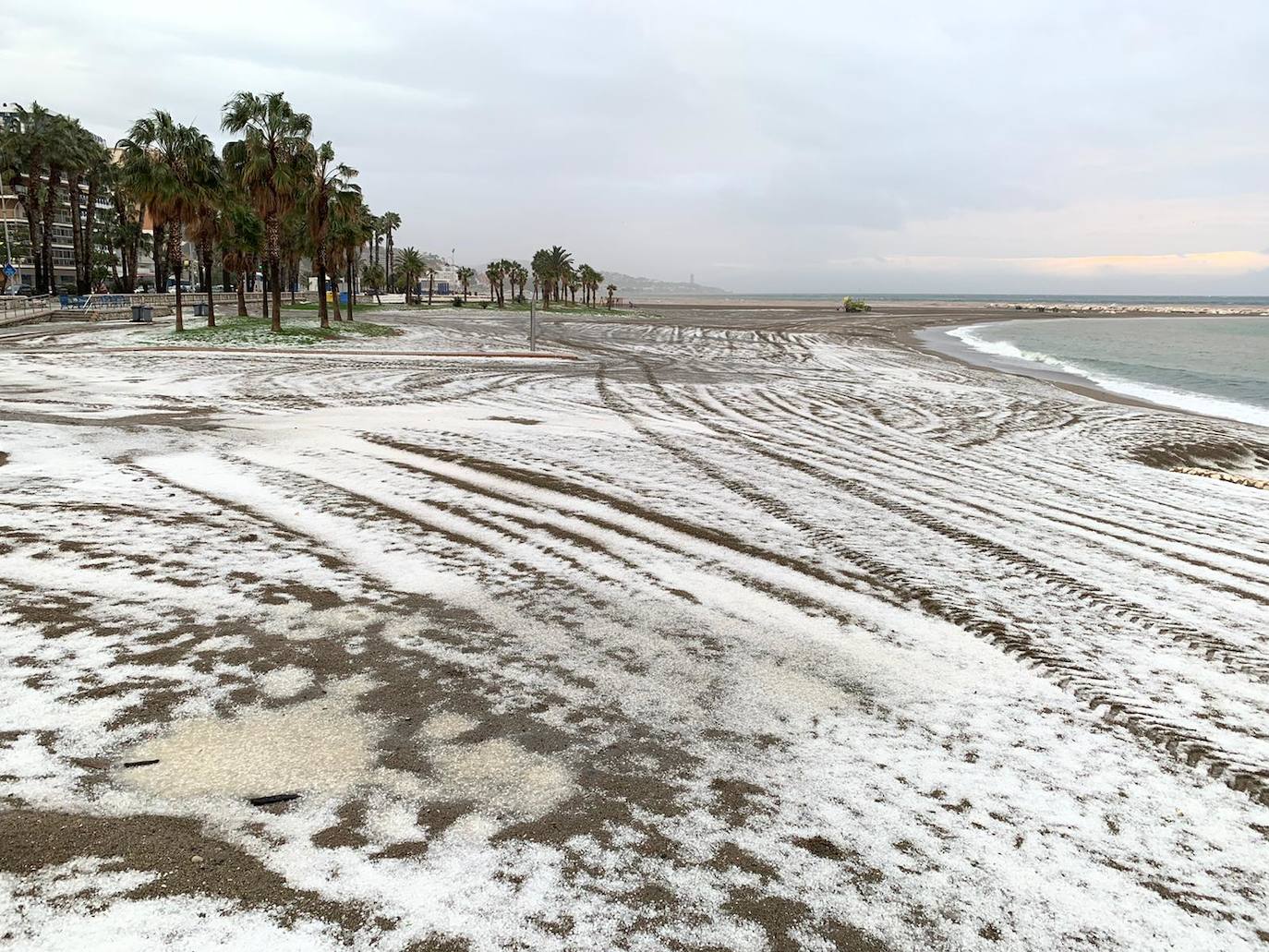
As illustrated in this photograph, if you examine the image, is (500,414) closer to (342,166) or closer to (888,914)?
(888,914)

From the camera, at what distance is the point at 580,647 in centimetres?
533

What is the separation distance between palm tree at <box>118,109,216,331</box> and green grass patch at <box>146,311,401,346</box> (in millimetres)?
1888

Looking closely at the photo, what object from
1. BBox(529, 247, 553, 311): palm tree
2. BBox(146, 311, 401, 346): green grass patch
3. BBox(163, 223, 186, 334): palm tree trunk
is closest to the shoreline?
BBox(146, 311, 401, 346): green grass patch

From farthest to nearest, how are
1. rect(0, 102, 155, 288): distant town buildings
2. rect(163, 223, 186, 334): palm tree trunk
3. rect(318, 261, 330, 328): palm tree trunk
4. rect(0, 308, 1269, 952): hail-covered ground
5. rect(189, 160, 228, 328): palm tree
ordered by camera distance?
rect(0, 102, 155, 288): distant town buildings, rect(318, 261, 330, 328): palm tree trunk, rect(163, 223, 186, 334): palm tree trunk, rect(189, 160, 228, 328): palm tree, rect(0, 308, 1269, 952): hail-covered ground

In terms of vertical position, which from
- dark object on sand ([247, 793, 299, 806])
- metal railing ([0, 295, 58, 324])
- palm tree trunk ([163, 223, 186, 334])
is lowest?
dark object on sand ([247, 793, 299, 806])

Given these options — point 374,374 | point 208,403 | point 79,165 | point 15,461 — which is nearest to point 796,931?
point 15,461

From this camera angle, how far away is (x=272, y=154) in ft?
112

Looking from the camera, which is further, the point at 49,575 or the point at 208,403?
the point at 208,403

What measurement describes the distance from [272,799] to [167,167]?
36.4 meters

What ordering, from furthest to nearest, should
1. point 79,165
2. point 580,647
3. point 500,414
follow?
point 79,165
point 500,414
point 580,647

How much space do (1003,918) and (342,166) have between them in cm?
4275

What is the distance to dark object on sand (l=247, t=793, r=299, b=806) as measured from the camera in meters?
3.50

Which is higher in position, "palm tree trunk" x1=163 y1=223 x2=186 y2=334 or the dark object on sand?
"palm tree trunk" x1=163 y1=223 x2=186 y2=334

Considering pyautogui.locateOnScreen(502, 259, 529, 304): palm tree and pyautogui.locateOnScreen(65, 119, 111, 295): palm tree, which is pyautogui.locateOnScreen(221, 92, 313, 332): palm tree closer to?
pyautogui.locateOnScreen(65, 119, 111, 295): palm tree
